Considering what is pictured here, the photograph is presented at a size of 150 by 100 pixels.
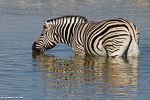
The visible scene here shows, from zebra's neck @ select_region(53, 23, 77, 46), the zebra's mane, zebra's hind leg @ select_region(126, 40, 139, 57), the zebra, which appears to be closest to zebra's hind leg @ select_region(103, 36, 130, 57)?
the zebra

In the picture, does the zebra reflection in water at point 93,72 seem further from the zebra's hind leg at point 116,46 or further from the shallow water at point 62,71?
the zebra's hind leg at point 116,46

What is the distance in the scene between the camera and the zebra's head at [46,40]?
45.4 ft

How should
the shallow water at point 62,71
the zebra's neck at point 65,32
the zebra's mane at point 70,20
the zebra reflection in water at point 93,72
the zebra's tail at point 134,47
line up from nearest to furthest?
the shallow water at point 62,71 < the zebra reflection in water at point 93,72 < the zebra's tail at point 134,47 < the zebra's neck at point 65,32 < the zebra's mane at point 70,20

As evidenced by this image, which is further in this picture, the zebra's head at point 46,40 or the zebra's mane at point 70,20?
the zebra's head at point 46,40

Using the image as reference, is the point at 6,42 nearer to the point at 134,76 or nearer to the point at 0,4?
the point at 134,76

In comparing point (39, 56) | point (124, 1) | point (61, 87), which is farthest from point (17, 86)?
point (124, 1)

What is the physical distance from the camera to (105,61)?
12.2 metres

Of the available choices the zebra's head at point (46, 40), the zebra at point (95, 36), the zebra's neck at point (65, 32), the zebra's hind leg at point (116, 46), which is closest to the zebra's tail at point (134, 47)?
the zebra at point (95, 36)

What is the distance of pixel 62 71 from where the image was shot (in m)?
11.0

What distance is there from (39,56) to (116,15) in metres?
8.77

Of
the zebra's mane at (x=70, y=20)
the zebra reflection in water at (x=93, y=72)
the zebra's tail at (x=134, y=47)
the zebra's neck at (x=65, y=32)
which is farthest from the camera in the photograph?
the zebra's mane at (x=70, y=20)

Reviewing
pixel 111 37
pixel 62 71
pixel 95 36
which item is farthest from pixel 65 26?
pixel 62 71

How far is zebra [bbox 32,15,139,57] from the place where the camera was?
11770mm

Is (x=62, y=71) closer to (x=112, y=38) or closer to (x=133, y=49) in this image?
(x=112, y=38)
